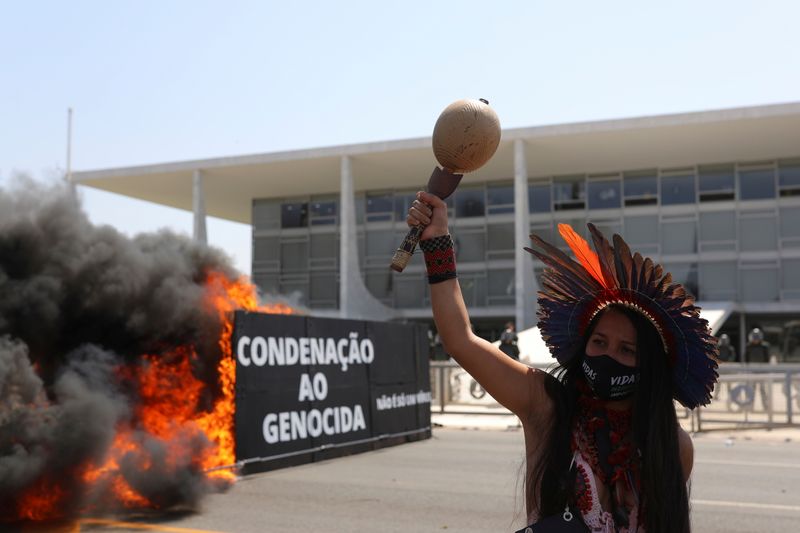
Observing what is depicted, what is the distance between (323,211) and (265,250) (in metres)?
3.94

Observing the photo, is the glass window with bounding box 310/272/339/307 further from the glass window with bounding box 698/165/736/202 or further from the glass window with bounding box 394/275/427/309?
the glass window with bounding box 698/165/736/202

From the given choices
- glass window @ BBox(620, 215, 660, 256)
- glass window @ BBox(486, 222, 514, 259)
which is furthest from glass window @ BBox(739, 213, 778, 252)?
glass window @ BBox(486, 222, 514, 259)

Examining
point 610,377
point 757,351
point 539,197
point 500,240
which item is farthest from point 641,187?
point 610,377

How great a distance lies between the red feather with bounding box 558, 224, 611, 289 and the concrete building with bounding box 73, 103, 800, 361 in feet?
106

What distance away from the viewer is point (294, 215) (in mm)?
44438

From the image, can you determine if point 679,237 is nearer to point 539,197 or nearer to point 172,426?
point 539,197

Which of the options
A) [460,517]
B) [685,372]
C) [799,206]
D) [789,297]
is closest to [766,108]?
[799,206]

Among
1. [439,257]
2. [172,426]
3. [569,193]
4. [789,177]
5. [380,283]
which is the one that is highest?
[789,177]

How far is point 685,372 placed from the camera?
2.43 metres

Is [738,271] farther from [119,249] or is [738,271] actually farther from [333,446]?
[119,249]

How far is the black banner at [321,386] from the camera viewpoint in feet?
32.0

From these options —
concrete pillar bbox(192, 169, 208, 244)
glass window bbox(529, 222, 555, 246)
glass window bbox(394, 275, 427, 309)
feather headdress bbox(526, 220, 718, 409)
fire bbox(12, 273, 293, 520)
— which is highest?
concrete pillar bbox(192, 169, 208, 244)

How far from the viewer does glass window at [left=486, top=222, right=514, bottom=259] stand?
39.7 meters

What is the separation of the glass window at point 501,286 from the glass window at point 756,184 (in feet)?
35.4
